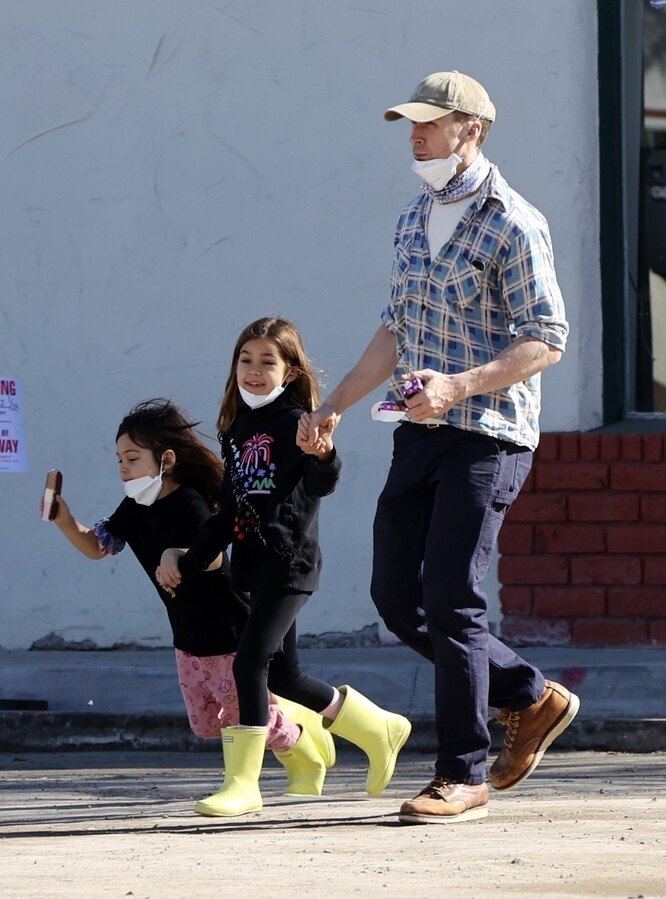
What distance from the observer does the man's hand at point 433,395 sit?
4.41m

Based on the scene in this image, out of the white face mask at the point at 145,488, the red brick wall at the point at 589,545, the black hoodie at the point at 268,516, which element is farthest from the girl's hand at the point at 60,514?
the red brick wall at the point at 589,545

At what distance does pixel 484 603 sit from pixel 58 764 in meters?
2.49

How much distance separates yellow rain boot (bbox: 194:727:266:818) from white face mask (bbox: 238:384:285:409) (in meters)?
0.93

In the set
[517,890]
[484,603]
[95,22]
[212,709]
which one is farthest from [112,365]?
[517,890]

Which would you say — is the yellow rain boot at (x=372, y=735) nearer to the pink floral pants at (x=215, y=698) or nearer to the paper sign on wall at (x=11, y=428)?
the pink floral pants at (x=215, y=698)

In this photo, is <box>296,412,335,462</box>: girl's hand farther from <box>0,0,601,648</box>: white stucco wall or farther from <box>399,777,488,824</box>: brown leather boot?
<box>0,0,601,648</box>: white stucco wall

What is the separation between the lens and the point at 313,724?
5562 millimetres

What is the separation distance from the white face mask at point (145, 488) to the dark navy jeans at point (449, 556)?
0.89 metres

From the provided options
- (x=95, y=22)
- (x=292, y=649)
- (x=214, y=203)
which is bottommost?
(x=292, y=649)

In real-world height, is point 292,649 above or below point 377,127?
below

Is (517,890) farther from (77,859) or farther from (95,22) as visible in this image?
(95,22)

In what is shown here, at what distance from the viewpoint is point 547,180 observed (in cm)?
795

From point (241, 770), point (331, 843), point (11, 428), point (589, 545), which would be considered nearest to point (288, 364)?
point (241, 770)

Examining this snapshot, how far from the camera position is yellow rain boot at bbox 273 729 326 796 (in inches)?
216
